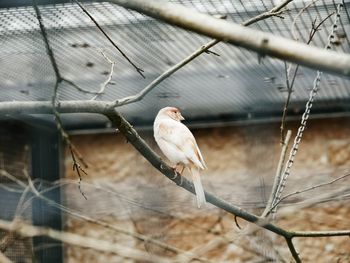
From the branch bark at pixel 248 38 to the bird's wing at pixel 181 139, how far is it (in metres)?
0.57

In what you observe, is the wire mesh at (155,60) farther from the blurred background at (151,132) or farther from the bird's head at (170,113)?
the bird's head at (170,113)

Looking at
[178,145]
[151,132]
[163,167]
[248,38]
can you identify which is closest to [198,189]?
[163,167]

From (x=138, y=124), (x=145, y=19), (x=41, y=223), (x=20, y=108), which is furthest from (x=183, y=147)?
(x=41, y=223)

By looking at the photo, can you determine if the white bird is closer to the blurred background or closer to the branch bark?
the blurred background

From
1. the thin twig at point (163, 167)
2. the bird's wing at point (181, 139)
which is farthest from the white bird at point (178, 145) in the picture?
the thin twig at point (163, 167)

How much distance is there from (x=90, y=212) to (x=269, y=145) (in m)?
0.60

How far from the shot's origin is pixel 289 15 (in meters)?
1.12

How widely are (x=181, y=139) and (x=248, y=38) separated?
63cm

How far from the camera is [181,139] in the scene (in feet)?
3.53

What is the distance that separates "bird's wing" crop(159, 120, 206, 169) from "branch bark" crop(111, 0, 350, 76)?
0.57 metres

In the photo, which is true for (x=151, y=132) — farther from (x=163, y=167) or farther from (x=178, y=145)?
(x=163, y=167)

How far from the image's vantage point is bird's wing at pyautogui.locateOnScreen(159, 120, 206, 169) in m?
1.05

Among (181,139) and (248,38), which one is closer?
(248,38)

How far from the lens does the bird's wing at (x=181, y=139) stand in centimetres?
105
